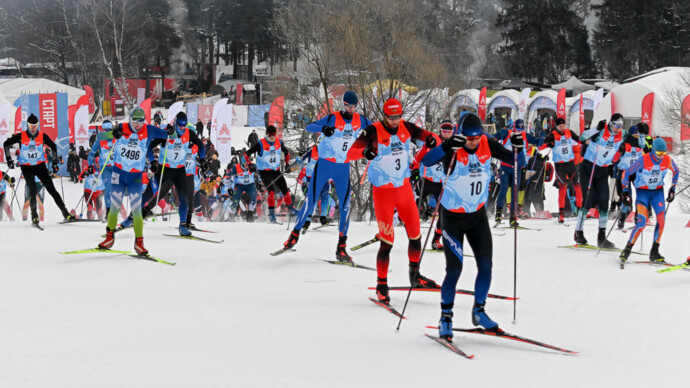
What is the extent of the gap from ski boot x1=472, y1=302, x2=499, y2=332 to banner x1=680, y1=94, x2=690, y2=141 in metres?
26.6

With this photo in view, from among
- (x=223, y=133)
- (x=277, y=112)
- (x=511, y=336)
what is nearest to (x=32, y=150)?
(x=511, y=336)

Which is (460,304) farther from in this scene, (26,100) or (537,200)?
(26,100)

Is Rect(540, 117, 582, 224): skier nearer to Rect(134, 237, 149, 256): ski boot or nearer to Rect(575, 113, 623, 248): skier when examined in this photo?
Rect(575, 113, 623, 248): skier

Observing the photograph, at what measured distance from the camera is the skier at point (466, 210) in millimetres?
5508

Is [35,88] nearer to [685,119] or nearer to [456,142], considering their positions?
[685,119]

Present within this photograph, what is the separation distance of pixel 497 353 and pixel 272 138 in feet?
28.0

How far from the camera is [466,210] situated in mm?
5543

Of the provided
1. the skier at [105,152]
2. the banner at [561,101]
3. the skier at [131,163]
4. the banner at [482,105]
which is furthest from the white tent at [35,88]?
the skier at [131,163]

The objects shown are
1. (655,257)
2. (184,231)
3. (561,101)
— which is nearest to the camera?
(655,257)

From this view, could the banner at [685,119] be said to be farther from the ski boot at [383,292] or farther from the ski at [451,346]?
the ski at [451,346]

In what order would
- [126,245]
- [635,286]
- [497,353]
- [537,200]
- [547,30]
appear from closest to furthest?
[497,353], [635,286], [126,245], [537,200], [547,30]

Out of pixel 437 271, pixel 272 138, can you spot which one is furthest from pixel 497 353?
pixel 272 138

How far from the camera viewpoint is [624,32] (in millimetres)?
55531

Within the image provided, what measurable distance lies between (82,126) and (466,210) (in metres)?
25.1
